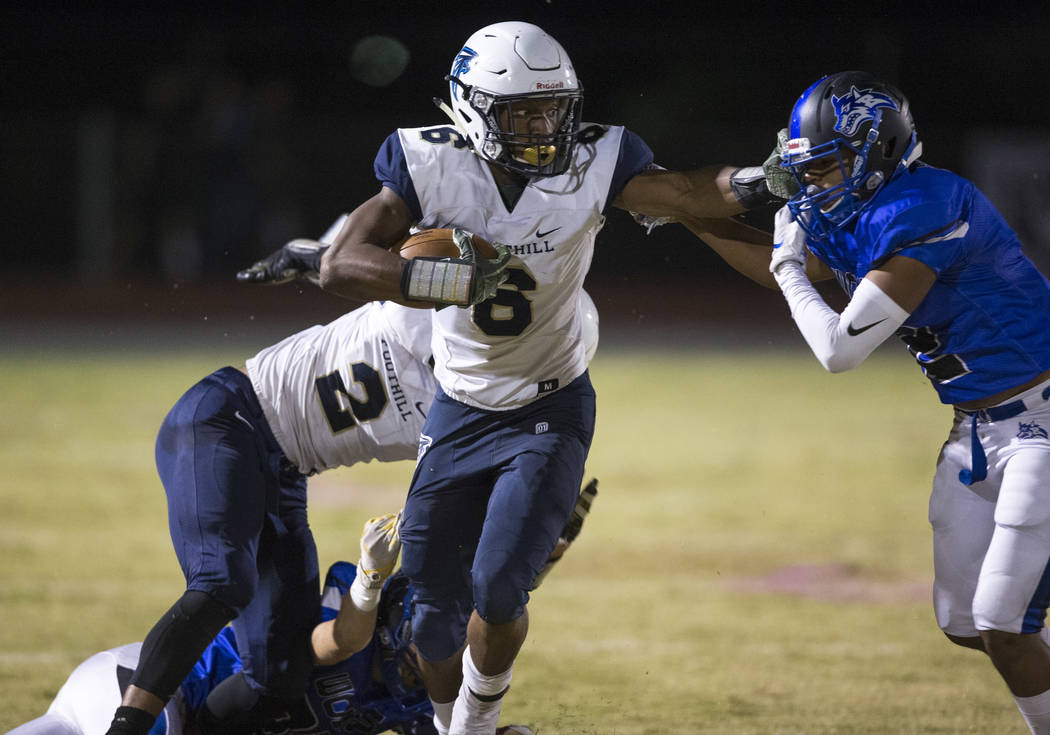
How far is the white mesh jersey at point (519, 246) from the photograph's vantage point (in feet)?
10.2

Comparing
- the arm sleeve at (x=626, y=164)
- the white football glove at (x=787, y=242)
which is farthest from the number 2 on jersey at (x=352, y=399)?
the white football glove at (x=787, y=242)

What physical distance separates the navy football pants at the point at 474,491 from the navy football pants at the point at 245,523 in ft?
1.52

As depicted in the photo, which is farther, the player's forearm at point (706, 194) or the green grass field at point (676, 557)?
the green grass field at point (676, 557)

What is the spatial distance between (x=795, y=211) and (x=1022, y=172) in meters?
11.1

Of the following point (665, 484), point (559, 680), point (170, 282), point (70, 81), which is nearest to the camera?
point (559, 680)

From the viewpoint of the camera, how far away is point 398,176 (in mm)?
3092

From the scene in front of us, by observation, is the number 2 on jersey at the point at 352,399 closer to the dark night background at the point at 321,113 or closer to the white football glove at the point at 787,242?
the white football glove at the point at 787,242

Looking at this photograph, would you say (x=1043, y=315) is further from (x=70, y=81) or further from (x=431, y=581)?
(x=70, y=81)

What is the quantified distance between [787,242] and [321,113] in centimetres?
1308

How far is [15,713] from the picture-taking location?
3.63 m

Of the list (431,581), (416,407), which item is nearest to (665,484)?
(416,407)

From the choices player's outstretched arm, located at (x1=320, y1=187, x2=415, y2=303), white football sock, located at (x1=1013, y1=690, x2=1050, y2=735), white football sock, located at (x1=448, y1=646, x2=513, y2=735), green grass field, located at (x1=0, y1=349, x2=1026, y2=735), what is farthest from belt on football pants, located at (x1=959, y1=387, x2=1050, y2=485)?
player's outstretched arm, located at (x1=320, y1=187, x2=415, y2=303)

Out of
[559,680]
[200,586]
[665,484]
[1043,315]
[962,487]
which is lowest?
[665,484]

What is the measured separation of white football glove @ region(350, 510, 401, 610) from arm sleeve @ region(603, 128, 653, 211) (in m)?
1.07
